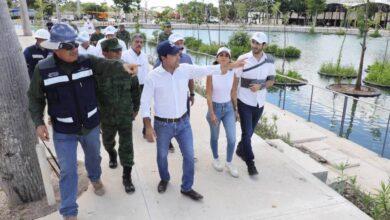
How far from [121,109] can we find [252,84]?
60.0 inches

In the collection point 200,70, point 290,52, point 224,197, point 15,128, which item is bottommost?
point 290,52

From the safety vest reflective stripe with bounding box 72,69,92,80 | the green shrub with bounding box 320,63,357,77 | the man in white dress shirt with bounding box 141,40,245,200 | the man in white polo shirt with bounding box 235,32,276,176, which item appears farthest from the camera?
the green shrub with bounding box 320,63,357,77

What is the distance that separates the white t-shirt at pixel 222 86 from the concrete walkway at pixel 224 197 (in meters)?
0.94

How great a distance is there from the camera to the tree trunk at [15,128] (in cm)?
311

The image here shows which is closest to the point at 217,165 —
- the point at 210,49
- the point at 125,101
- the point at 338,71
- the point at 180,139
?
the point at 180,139

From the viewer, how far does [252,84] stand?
3973 mm

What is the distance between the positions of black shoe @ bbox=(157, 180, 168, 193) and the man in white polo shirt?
1032 millimetres

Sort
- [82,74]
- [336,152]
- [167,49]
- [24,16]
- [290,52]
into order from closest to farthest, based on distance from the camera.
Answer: [82,74]
[167,49]
[336,152]
[290,52]
[24,16]

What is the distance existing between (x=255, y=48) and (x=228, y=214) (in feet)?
6.08

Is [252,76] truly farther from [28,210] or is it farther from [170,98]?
[28,210]

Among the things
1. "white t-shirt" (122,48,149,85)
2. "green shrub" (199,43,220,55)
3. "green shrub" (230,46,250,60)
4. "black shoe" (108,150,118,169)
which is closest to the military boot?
"black shoe" (108,150,118,169)

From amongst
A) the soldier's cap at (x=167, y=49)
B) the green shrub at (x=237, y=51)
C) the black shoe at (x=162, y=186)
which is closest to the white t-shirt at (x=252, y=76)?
the soldier's cap at (x=167, y=49)

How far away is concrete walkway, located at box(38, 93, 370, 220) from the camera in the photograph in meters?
3.32

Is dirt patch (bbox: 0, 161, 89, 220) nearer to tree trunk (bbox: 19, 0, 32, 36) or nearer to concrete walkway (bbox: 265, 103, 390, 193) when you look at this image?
concrete walkway (bbox: 265, 103, 390, 193)
